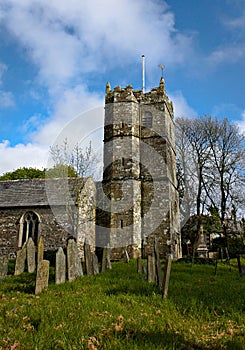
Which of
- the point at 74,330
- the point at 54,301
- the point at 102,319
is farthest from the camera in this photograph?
the point at 54,301

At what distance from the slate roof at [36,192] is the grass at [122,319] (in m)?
14.3

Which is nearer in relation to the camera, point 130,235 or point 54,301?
point 54,301

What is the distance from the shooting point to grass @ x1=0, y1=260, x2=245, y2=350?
3750 millimetres

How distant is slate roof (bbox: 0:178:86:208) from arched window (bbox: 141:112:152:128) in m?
6.59

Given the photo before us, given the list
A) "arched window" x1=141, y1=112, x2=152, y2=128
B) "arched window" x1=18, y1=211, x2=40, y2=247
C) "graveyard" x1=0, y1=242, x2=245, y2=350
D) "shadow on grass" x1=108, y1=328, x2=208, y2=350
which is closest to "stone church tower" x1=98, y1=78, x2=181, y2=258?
"arched window" x1=141, y1=112, x2=152, y2=128

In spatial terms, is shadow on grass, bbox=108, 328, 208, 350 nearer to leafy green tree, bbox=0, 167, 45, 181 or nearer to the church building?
the church building

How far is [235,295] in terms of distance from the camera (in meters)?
6.39

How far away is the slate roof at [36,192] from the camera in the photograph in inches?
819

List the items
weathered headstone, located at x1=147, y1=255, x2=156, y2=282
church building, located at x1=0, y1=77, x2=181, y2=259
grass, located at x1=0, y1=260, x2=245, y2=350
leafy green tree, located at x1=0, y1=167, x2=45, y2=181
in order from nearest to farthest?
grass, located at x1=0, y1=260, x2=245, y2=350 → weathered headstone, located at x1=147, y1=255, x2=156, y2=282 → church building, located at x1=0, y1=77, x2=181, y2=259 → leafy green tree, located at x1=0, y1=167, x2=45, y2=181

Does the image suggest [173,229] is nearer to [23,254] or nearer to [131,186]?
[131,186]

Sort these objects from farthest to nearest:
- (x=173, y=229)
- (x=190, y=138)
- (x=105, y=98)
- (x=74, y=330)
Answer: (x=190, y=138), (x=105, y=98), (x=173, y=229), (x=74, y=330)

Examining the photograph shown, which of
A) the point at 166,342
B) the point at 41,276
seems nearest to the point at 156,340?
the point at 166,342

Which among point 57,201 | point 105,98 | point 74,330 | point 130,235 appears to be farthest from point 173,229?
point 74,330

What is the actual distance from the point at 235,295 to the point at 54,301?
3.61 m
